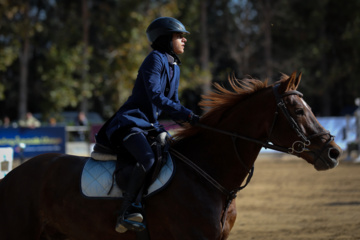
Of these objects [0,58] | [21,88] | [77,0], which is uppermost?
[77,0]

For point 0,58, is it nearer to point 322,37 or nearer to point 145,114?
point 322,37

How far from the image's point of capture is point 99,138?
4.89m

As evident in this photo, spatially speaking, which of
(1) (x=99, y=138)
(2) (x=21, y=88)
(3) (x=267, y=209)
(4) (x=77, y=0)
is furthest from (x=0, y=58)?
(1) (x=99, y=138)

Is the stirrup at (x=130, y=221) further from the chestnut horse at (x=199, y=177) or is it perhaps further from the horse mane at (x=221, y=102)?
the horse mane at (x=221, y=102)

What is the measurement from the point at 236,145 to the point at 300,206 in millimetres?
6435

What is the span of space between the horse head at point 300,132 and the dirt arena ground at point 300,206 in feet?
11.7

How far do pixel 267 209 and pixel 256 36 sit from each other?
33.2 meters

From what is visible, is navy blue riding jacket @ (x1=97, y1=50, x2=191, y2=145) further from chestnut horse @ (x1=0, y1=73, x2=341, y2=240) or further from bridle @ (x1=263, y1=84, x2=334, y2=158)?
bridle @ (x1=263, y1=84, x2=334, y2=158)

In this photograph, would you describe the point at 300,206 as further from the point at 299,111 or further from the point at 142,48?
the point at 142,48

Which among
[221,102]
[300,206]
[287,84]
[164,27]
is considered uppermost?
[164,27]

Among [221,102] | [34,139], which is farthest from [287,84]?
[34,139]

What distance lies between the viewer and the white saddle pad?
445cm

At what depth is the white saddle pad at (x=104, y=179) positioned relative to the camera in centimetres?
445

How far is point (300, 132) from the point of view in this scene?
421cm
